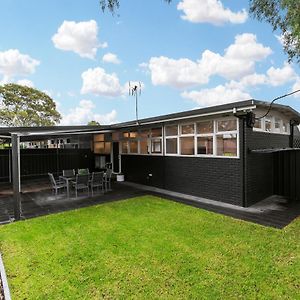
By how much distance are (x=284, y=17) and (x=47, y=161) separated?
1290 cm

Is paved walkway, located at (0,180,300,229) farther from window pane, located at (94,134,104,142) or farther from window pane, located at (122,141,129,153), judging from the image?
window pane, located at (94,134,104,142)

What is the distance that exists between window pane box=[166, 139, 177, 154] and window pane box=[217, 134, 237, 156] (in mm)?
2034

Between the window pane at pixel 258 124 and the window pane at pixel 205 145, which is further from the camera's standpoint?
the window pane at pixel 205 145

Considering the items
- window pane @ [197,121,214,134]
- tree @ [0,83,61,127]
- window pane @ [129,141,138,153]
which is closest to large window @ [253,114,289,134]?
window pane @ [197,121,214,134]

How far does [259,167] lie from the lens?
23.9 feet

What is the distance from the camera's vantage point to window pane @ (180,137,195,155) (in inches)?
322

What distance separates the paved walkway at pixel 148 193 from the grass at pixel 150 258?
0.53 m

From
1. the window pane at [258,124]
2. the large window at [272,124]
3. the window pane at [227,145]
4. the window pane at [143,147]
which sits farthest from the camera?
the window pane at [143,147]

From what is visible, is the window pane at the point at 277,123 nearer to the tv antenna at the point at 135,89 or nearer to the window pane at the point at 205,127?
the window pane at the point at 205,127

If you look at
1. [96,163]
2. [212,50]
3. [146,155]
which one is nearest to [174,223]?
[146,155]

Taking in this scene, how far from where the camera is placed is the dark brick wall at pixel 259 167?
669cm

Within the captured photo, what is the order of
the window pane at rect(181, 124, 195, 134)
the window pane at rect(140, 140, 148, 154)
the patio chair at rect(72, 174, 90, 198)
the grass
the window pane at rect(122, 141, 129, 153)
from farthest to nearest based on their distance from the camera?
the window pane at rect(122, 141, 129, 153) < the window pane at rect(140, 140, 148, 154) < the window pane at rect(181, 124, 195, 134) < the patio chair at rect(72, 174, 90, 198) < the grass

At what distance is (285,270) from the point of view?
332 cm

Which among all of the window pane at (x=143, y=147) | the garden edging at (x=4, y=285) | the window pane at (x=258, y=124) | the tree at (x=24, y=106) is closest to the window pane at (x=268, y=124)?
the window pane at (x=258, y=124)
